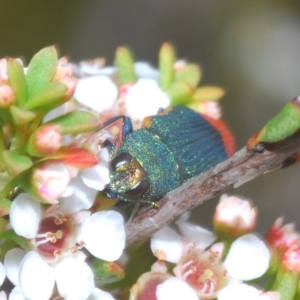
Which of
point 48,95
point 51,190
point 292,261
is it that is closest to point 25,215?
point 51,190

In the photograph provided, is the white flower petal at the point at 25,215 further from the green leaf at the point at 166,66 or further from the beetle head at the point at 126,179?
the green leaf at the point at 166,66

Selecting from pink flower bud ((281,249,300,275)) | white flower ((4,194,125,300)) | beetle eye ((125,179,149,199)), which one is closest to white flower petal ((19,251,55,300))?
white flower ((4,194,125,300))

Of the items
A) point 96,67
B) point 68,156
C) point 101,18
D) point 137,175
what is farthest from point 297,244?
point 101,18

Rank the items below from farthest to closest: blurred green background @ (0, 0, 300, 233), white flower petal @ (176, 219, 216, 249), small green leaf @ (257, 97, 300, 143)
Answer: blurred green background @ (0, 0, 300, 233) < white flower petal @ (176, 219, 216, 249) < small green leaf @ (257, 97, 300, 143)

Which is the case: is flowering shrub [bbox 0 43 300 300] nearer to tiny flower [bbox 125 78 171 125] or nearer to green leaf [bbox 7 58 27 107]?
green leaf [bbox 7 58 27 107]

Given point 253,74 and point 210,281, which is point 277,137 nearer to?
point 210,281

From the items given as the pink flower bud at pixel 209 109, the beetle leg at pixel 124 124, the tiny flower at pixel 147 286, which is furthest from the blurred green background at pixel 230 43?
the tiny flower at pixel 147 286
